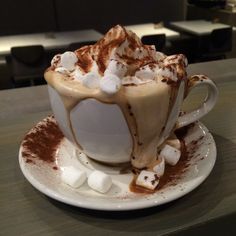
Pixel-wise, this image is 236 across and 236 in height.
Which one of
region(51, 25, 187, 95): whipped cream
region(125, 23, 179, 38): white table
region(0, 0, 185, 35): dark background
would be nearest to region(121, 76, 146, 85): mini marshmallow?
region(51, 25, 187, 95): whipped cream

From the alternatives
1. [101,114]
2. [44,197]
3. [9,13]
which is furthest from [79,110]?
[9,13]

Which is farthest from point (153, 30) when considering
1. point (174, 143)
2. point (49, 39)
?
point (174, 143)

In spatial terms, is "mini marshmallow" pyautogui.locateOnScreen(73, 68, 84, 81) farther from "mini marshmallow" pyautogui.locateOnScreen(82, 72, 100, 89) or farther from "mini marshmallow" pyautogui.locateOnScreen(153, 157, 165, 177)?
"mini marshmallow" pyautogui.locateOnScreen(153, 157, 165, 177)

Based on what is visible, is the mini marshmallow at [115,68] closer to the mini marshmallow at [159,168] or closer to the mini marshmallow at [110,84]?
the mini marshmallow at [110,84]

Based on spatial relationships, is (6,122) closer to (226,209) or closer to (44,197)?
(44,197)

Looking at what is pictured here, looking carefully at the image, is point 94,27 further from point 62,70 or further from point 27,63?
point 62,70
